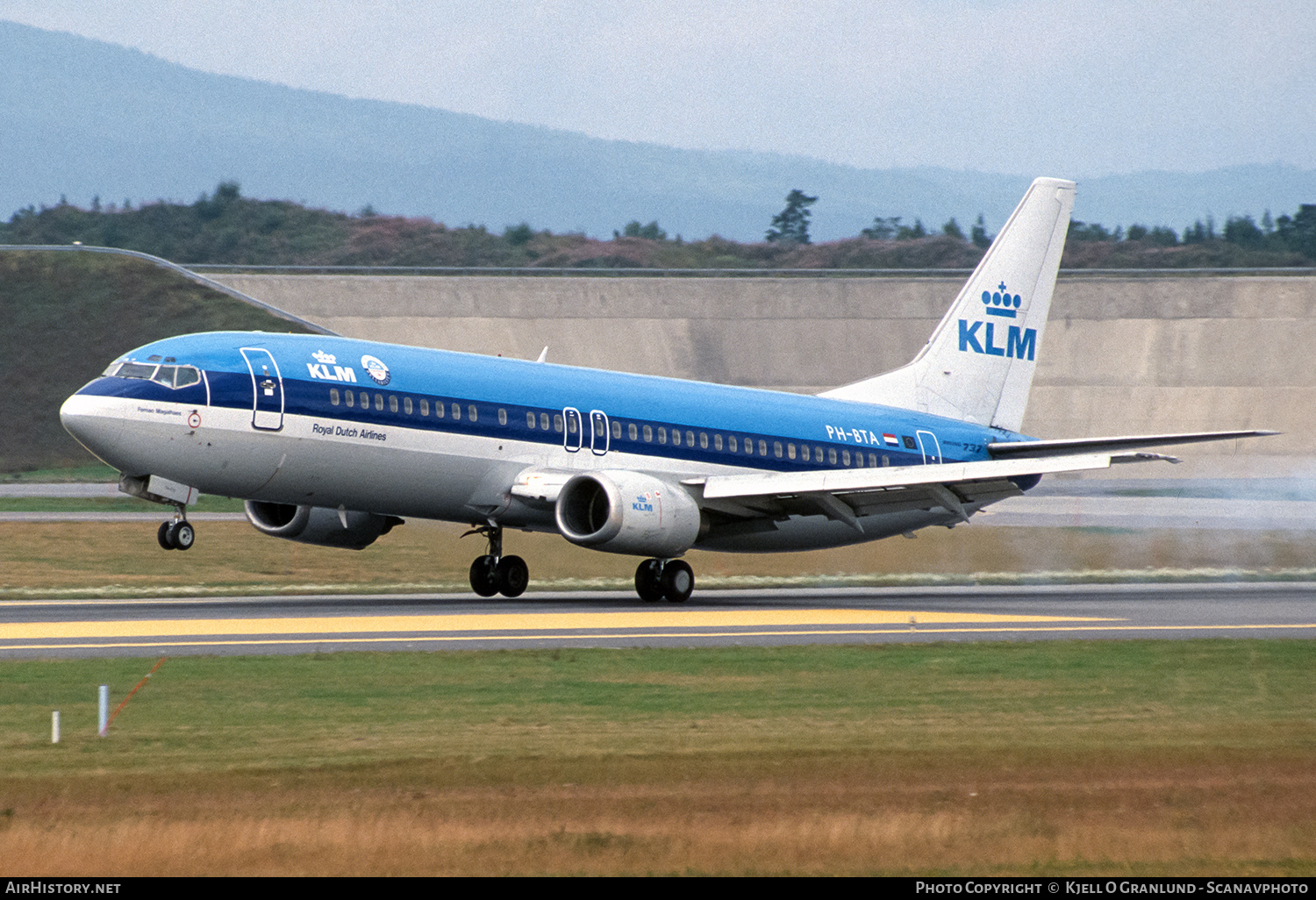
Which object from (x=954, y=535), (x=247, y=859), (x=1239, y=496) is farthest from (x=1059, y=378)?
(x=247, y=859)

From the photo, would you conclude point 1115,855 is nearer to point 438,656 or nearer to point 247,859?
point 247,859

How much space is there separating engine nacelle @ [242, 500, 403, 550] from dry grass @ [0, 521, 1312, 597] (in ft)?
11.9

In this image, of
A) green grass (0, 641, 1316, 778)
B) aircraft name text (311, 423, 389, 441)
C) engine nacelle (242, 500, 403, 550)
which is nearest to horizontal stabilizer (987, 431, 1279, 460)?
green grass (0, 641, 1316, 778)

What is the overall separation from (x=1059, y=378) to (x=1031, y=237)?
53.9m

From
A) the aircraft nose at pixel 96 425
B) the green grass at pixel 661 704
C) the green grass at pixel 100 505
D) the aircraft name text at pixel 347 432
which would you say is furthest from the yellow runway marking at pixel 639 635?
the green grass at pixel 100 505

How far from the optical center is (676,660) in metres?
24.0

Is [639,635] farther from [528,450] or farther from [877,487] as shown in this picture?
[877,487]

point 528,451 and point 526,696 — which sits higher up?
point 528,451

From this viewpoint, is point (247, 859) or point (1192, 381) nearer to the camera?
point (247, 859)

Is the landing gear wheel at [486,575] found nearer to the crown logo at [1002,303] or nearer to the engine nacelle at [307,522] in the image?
the engine nacelle at [307,522]

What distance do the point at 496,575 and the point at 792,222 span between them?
427 ft

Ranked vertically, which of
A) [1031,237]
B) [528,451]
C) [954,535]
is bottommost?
[954,535]

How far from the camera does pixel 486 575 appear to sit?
35.2 meters

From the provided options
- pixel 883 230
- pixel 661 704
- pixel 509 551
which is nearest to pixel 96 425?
pixel 509 551
